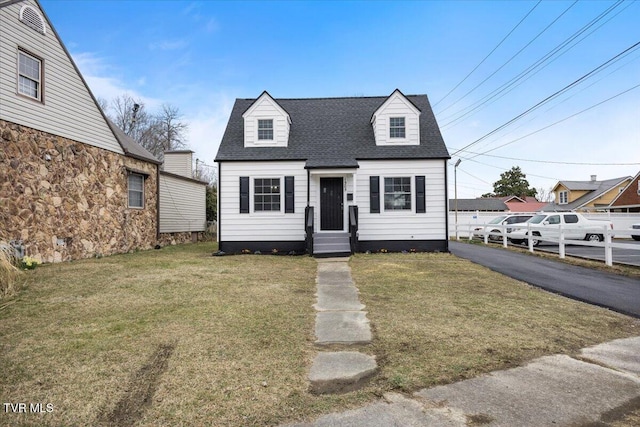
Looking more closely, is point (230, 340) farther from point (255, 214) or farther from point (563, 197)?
point (563, 197)

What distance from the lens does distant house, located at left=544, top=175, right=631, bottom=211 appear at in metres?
35.5

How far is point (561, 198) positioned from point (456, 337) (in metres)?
48.2

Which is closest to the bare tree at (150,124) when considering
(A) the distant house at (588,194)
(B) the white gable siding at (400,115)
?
(B) the white gable siding at (400,115)

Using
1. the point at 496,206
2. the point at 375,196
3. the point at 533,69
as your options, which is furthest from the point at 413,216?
the point at 496,206

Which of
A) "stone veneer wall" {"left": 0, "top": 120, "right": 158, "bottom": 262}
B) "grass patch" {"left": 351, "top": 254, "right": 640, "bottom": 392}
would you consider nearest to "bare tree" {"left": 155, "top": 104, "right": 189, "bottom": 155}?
"stone veneer wall" {"left": 0, "top": 120, "right": 158, "bottom": 262}

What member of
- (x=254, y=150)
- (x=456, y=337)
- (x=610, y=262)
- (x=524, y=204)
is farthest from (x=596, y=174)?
(x=456, y=337)

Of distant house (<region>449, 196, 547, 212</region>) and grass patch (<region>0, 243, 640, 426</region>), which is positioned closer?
grass patch (<region>0, 243, 640, 426</region>)

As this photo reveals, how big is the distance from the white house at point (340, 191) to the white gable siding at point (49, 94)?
14.2ft

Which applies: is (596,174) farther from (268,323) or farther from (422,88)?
(268,323)

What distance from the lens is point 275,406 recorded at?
8.25 feet

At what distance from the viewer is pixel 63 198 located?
1022 cm

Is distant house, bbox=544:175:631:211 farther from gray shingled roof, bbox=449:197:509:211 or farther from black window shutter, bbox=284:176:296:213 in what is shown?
black window shutter, bbox=284:176:296:213

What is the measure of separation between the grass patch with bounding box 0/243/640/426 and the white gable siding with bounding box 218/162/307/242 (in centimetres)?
532

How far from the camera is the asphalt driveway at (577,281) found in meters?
5.95
